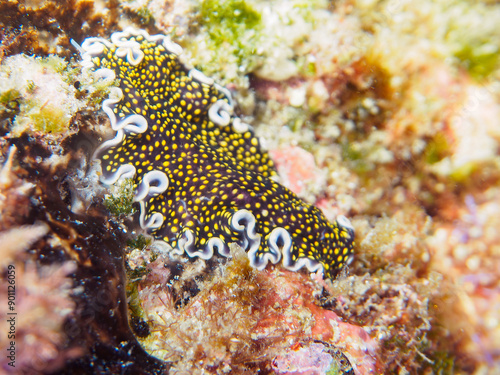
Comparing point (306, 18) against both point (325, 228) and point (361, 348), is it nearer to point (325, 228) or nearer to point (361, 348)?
point (325, 228)

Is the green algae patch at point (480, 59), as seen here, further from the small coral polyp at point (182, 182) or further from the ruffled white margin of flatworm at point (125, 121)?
the ruffled white margin of flatworm at point (125, 121)

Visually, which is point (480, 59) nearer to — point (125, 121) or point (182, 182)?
point (182, 182)

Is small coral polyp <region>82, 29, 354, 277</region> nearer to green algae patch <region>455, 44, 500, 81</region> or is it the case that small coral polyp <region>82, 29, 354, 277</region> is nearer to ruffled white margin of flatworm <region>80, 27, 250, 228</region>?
ruffled white margin of flatworm <region>80, 27, 250, 228</region>

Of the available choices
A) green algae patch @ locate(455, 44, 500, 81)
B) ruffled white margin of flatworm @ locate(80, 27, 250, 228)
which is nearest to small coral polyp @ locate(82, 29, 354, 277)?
ruffled white margin of flatworm @ locate(80, 27, 250, 228)

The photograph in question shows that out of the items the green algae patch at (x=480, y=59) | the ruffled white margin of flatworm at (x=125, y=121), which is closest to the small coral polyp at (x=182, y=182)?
the ruffled white margin of flatworm at (x=125, y=121)

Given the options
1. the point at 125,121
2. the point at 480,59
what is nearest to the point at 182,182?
the point at 125,121

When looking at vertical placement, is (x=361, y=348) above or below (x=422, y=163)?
below

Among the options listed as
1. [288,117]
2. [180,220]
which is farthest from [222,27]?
[180,220]

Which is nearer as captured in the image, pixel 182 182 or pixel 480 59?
pixel 480 59

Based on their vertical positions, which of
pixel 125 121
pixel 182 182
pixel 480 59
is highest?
pixel 480 59
